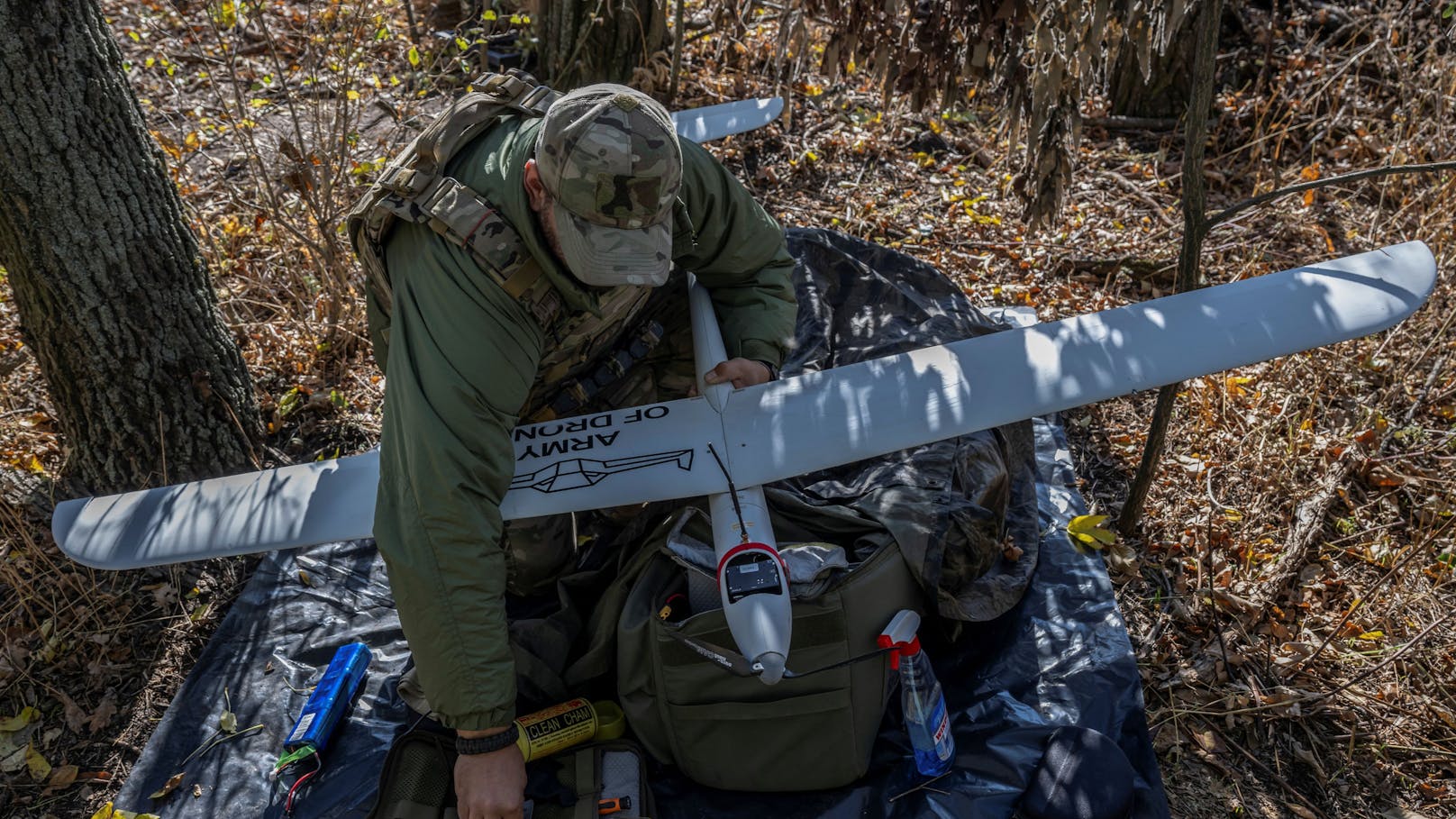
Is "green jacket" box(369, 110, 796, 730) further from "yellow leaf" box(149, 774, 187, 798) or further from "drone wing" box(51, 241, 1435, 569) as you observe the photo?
"yellow leaf" box(149, 774, 187, 798)

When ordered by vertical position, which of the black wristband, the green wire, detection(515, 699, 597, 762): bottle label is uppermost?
the black wristband

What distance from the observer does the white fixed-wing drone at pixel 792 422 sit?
2812 mm

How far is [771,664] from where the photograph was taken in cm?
232

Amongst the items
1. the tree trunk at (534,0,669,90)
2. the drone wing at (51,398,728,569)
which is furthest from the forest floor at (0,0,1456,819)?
the drone wing at (51,398,728,569)

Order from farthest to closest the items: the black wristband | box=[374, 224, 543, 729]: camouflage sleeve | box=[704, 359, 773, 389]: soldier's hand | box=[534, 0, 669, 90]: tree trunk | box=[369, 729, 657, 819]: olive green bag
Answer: box=[534, 0, 669, 90]: tree trunk
box=[704, 359, 773, 389]: soldier's hand
box=[369, 729, 657, 819]: olive green bag
the black wristband
box=[374, 224, 543, 729]: camouflage sleeve

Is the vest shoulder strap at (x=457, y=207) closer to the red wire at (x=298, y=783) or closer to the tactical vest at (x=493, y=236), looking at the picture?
the tactical vest at (x=493, y=236)

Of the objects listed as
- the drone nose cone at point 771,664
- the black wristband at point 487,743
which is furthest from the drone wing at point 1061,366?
the black wristband at point 487,743

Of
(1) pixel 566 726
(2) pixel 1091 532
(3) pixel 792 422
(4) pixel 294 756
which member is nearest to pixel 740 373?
(3) pixel 792 422

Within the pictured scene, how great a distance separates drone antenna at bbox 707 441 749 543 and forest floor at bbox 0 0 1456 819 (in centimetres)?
148

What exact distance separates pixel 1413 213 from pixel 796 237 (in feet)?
10.4

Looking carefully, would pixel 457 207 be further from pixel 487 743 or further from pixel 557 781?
pixel 557 781

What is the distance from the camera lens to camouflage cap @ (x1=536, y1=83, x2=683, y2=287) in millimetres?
2252

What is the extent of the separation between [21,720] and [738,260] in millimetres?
2777

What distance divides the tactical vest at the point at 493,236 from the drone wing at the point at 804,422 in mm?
208
